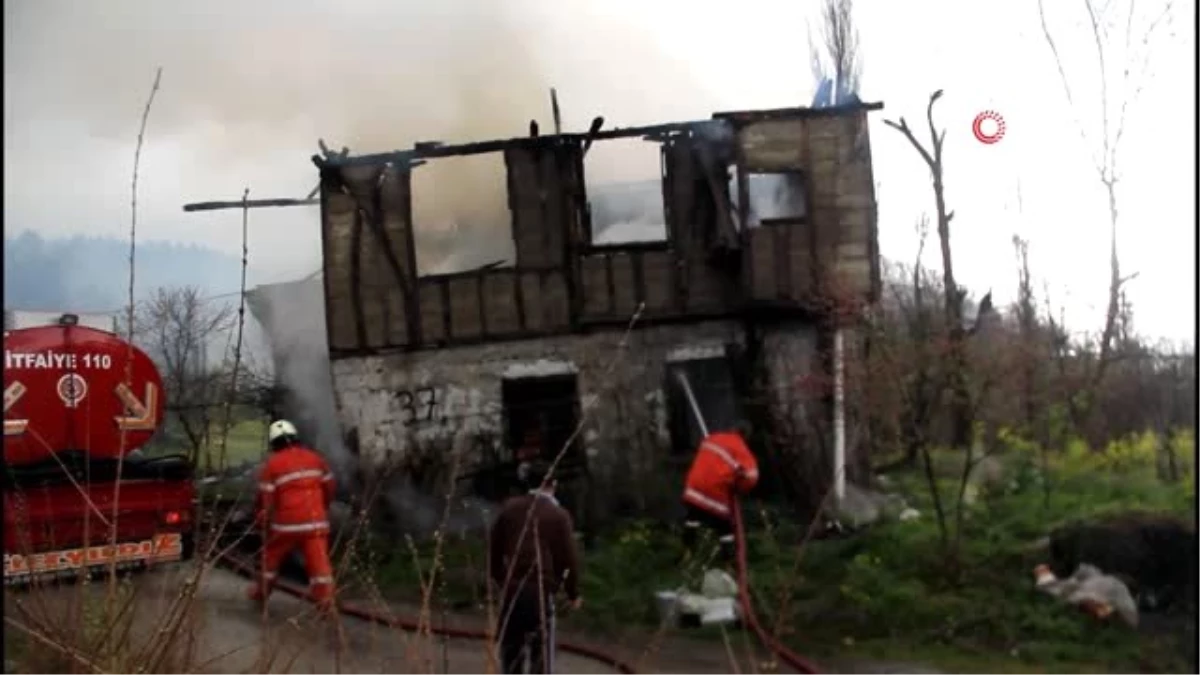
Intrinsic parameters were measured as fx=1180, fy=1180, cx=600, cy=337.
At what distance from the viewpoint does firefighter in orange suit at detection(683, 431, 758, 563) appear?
551 centimetres

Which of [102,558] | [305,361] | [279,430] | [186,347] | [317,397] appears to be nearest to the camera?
[102,558]

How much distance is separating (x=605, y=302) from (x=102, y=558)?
4044mm

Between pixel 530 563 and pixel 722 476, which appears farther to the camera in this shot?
pixel 722 476

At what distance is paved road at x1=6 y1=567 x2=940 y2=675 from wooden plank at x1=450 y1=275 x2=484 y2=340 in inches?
108

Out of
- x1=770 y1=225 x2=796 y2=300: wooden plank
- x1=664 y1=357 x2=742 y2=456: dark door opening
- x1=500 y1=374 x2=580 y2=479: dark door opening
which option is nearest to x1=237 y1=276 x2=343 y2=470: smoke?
x1=500 y1=374 x2=580 y2=479: dark door opening

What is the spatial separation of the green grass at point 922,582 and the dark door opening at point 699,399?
2.36ft

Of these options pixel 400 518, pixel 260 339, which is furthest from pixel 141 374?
pixel 400 518

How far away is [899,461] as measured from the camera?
200 inches

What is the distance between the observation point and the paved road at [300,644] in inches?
96.5

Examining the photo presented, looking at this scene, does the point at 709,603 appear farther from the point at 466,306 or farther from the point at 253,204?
the point at 466,306

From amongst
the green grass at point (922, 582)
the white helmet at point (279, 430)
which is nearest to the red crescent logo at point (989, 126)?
the green grass at point (922, 582)

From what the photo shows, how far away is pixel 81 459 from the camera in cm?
373

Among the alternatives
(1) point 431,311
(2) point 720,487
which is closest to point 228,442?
(2) point 720,487

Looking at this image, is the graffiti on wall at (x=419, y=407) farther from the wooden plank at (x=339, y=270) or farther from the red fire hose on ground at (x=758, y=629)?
the red fire hose on ground at (x=758, y=629)
